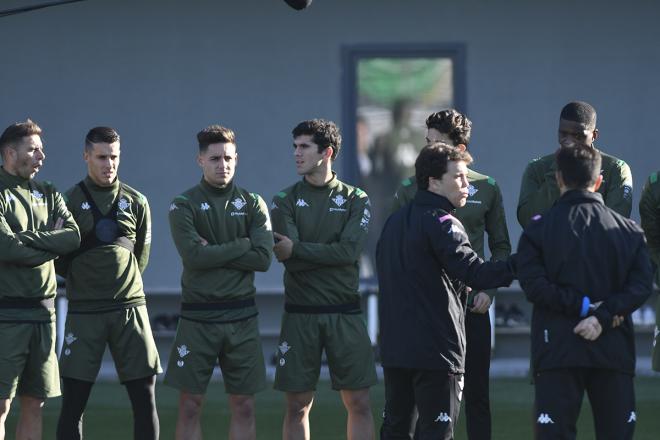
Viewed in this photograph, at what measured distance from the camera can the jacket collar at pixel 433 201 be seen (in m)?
5.79

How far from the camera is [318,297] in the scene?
690 centimetres

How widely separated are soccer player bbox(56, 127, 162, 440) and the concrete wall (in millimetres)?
4341

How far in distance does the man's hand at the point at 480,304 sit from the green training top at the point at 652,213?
1045mm

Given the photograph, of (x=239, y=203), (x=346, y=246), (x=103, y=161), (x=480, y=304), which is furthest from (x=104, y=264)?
(x=480, y=304)

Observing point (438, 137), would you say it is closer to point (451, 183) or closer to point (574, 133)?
point (574, 133)

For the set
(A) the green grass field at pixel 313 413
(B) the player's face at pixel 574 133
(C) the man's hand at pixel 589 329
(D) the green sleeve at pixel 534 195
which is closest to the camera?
(C) the man's hand at pixel 589 329

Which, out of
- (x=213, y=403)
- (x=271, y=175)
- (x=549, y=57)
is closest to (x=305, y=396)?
(x=213, y=403)

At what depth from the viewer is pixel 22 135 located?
679 centimetres

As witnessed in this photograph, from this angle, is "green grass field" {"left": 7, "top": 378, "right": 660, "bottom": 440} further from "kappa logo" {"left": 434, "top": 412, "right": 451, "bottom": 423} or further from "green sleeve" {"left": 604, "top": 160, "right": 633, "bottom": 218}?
"kappa logo" {"left": 434, "top": 412, "right": 451, "bottom": 423}

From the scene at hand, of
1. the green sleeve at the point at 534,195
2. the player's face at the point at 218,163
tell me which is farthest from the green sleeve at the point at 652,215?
the player's face at the point at 218,163

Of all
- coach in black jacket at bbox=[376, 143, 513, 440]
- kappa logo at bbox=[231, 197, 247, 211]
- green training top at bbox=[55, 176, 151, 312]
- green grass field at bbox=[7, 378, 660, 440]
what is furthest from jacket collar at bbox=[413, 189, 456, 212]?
green grass field at bbox=[7, 378, 660, 440]

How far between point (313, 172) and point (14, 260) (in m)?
1.70

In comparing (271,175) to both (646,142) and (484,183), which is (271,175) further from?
(484,183)

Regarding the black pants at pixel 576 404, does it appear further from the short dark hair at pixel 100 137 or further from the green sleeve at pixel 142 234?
the short dark hair at pixel 100 137
